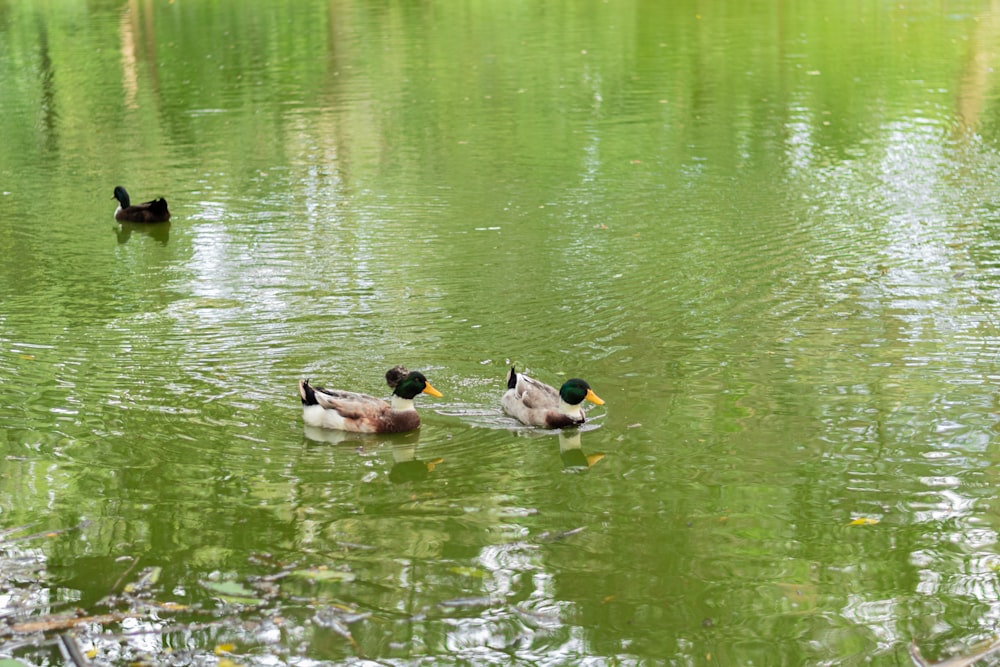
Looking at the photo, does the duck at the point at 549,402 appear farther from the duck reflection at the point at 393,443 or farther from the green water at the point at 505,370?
the duck reflection at the point at 393,443

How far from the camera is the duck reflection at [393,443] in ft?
24.0

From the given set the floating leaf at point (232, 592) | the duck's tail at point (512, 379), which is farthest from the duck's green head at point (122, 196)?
the floating leaf at point (232, 592)

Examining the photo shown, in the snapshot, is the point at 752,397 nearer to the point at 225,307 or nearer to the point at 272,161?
the point at 225,307

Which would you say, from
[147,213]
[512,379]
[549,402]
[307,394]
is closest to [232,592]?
[307,394]

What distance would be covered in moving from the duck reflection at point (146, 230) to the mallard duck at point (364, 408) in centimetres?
547

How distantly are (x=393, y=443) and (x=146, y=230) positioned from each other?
6319mm

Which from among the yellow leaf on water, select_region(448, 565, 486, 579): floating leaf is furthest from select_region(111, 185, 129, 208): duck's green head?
the yellow leaf on water

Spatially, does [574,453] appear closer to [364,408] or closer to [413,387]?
[413,387]

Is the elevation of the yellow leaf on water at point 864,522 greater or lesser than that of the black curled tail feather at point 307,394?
lesser

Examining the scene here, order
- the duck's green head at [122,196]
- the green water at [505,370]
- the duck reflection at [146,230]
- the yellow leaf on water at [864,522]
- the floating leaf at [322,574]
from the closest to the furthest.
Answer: the green water at [505,370]
the floating leaf at [322,574]
the yellow leaf on water at [864,522]
the duck reflection at [146,230]
the duck's green head at [122,196]

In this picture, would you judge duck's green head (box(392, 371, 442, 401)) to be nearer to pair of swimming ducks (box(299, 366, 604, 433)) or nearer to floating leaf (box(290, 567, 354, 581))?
pair of swimming ducks (box(299, 366, 604, 433))

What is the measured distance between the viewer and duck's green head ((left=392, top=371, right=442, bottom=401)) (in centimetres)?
778

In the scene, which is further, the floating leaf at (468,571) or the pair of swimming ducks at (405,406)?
the pair of swimming ducks at (405,406)

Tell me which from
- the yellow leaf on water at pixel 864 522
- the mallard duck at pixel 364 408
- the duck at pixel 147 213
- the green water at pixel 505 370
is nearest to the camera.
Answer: the green water at pixel 505 370
